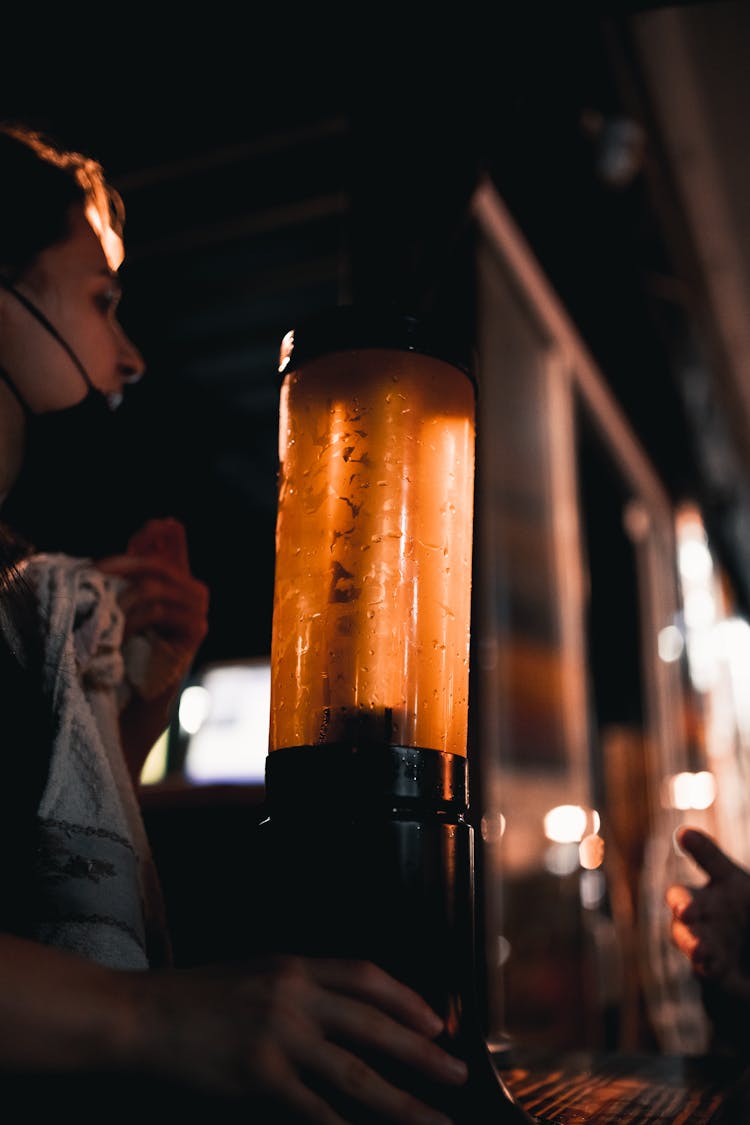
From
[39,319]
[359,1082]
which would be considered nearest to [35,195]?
[39,319]

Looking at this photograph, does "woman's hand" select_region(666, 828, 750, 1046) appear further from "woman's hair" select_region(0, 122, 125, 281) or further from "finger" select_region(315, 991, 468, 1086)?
"woman's hair" select_region(0, 122, 125, 281)

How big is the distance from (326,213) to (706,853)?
228 centimetres

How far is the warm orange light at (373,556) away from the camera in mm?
718

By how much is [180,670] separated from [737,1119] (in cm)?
72

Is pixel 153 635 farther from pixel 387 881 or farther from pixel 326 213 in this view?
pixel 326 213

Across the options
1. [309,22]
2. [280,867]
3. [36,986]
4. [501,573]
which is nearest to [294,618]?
[280,867]

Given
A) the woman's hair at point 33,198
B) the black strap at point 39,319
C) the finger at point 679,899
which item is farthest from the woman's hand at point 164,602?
the finger at point 679,899

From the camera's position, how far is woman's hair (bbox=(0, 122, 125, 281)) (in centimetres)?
105

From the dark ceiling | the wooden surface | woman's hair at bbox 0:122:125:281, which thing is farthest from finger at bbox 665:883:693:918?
woman's hair at bbox 0:122:125:281

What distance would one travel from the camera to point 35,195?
108 cm

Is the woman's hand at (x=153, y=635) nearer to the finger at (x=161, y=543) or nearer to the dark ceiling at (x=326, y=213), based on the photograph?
the finger at (x=161, y=543)

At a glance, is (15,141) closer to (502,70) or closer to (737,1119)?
(502,70)

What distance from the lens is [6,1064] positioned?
20.6 inches

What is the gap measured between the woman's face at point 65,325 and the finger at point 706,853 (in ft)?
2.96
